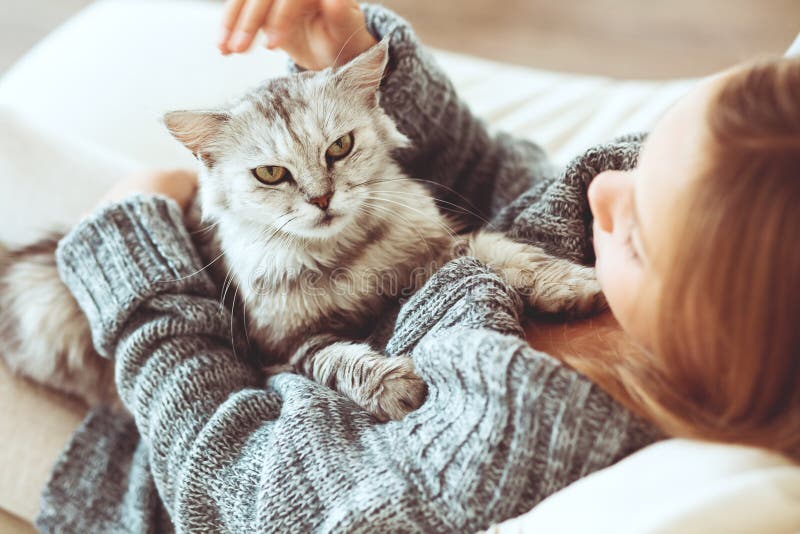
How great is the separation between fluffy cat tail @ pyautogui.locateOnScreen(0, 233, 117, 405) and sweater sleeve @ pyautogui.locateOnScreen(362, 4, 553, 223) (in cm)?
70

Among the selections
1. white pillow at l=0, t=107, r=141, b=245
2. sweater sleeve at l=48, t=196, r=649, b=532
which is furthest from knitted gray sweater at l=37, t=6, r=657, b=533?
white pillow at l=0, t=107, r=141, b=245

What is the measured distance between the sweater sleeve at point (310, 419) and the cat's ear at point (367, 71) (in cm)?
36

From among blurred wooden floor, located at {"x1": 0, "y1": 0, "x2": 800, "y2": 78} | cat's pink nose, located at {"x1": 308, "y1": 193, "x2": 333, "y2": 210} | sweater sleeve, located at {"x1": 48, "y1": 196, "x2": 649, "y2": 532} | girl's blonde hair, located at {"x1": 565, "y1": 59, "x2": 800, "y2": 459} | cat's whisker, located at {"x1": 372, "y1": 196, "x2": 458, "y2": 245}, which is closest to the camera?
girl's blonde hair, located at {"x1": 565, "y1": 59, "x2": 800, "y2": 459}

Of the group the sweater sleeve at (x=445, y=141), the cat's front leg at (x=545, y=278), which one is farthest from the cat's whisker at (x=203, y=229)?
the cat's front leg at (x=545, y=278)

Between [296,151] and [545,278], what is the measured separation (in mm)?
437

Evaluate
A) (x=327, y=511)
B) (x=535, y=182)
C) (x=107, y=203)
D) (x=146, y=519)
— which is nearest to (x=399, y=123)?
(x=535, y=182)

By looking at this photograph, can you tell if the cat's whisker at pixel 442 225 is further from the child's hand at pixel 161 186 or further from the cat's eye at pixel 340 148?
the child's hand at pixel 161 186

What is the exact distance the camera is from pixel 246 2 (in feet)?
3.24

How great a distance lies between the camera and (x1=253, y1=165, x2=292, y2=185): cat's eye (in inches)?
38.2

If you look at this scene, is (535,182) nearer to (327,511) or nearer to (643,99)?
(643,99)

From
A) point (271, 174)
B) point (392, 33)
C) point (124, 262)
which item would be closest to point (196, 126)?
point (271, 174)

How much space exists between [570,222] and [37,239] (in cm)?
105

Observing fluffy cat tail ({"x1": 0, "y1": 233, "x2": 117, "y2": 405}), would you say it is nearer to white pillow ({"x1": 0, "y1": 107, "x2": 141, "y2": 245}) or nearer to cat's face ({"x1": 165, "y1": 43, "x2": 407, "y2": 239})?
white pillow ({"x1": 0, "y1": 107, "x2": 141, "y2": 245})

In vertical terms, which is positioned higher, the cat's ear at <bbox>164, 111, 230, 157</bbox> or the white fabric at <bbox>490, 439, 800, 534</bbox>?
the cat's ear at <bbox>164, 111, 230, 157</bbox>
